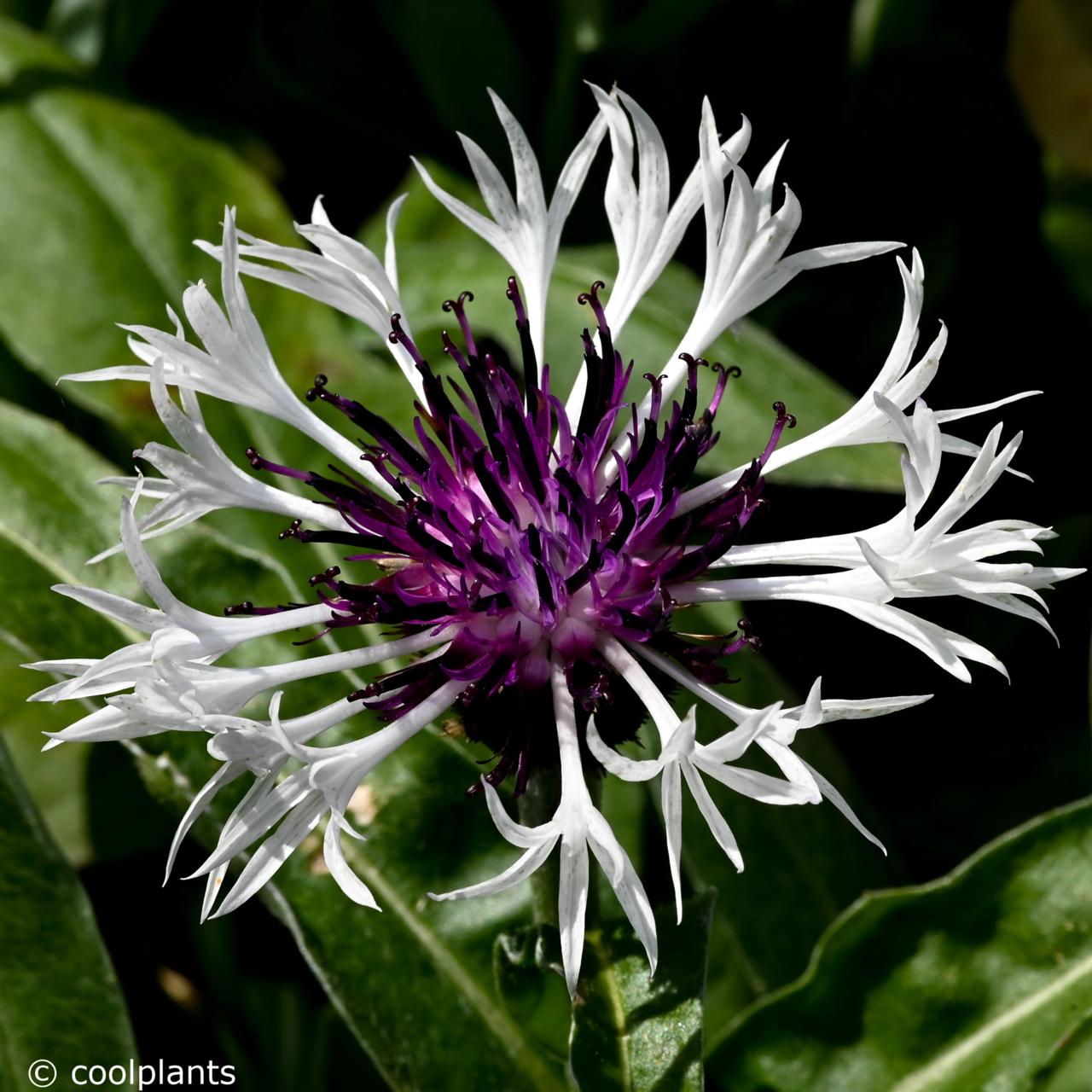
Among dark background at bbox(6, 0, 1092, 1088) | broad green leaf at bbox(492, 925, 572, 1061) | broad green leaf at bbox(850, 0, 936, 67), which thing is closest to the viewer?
broad green leaf at bbox(492, 925, 572, 1061)

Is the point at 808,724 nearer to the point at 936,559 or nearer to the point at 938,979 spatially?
the point at 936,559

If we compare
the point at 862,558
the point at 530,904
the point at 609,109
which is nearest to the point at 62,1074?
the point at 530,904

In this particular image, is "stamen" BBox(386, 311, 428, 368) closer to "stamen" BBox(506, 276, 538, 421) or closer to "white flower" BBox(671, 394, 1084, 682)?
"stamen" BBox(506, 276, 538, 421)

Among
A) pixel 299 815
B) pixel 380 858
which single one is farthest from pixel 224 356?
pixel 380 858

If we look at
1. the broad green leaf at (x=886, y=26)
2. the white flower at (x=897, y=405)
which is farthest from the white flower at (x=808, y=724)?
the broad green leaf at (x=886, y=26)

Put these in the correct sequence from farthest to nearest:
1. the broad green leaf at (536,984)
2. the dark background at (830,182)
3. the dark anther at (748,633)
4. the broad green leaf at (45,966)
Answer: the dark background at (830,182) → the broad green leaf at (45,966) → the broad green leaf at (536,984) → the dark anther at (748,633)

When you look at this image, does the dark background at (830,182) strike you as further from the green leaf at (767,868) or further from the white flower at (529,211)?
the white flower at (529,211)

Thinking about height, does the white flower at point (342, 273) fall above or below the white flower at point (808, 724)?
above

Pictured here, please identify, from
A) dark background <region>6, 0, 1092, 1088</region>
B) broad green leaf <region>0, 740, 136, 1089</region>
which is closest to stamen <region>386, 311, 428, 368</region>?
broad green leaf <region>0, 740, 136, 1089</region>
